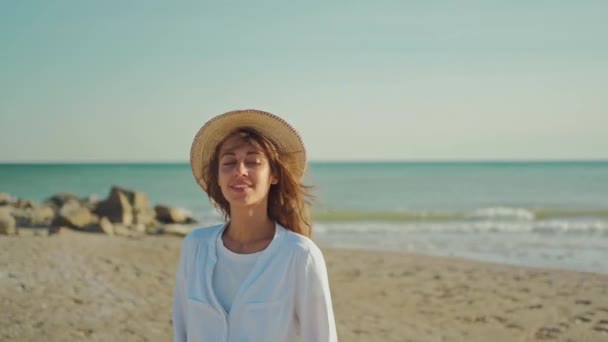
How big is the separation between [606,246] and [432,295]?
7679mm

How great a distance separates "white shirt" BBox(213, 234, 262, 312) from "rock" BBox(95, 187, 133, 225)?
15319 millimetres

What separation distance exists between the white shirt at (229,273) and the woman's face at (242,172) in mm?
227

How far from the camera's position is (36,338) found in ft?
20.6

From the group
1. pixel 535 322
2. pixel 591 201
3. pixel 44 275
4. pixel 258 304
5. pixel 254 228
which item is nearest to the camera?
pixel 258 304

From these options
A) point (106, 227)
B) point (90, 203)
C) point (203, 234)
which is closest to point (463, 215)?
point (90, 203)

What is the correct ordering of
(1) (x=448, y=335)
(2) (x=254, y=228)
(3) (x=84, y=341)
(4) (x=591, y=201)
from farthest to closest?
1. (4) (x=591, y=201)
2. (1) (x=448, y=335)
3. (3) (x=84, y=341)
4. (2) (x=254, y=228)

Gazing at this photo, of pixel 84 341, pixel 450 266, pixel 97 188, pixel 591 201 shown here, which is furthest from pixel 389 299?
pixel 97 188

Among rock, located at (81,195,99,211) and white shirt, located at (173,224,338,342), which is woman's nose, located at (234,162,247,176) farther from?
rock, located at (81,195,99,211)

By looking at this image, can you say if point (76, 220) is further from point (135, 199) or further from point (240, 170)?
point (240, 170)

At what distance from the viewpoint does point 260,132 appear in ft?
9.14

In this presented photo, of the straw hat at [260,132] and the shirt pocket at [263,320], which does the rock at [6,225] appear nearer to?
the straw hat at [260,132]

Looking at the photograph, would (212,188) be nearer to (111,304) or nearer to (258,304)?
(258,304)

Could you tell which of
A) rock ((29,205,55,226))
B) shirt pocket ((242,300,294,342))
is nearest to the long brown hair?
shirt pocket ((242,300,294,342))

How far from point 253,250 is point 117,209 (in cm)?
1590
